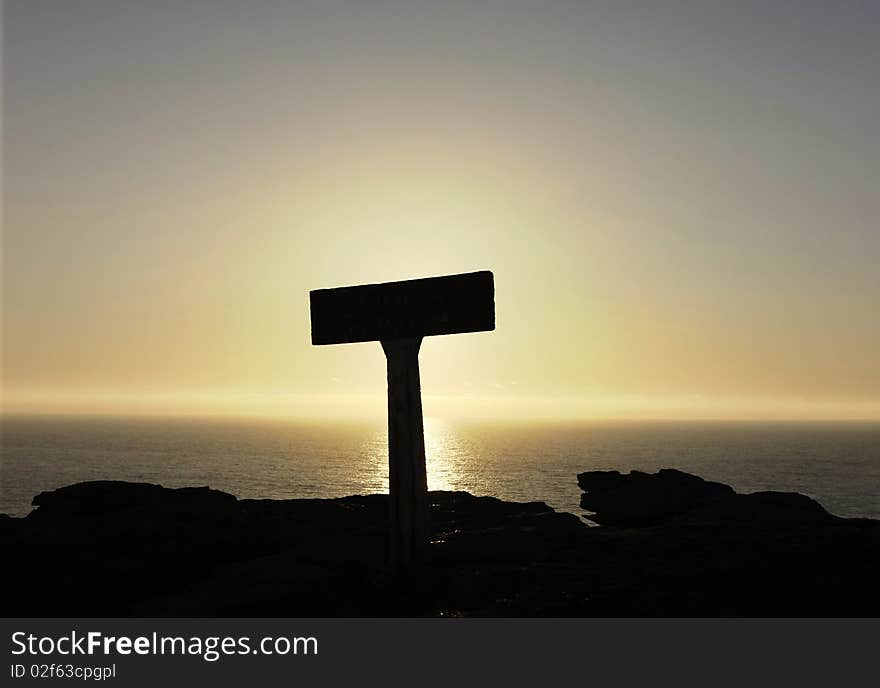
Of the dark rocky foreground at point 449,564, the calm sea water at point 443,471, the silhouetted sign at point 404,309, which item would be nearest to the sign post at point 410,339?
the silhouetted sign at point 404,309

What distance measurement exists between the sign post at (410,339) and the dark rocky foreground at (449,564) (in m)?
0.75

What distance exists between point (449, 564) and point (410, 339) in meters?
3.71

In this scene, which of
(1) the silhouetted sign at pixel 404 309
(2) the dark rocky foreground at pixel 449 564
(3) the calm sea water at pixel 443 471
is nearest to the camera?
(2) the dark rocky foreground at pixel 449 564

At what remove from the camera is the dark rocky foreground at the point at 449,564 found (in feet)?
31.6

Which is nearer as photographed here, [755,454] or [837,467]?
[837,467]

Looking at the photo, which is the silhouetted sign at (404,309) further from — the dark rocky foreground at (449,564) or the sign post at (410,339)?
the dark rocky foreground at (449,564)

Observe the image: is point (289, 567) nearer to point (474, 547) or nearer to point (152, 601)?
point (152, 601)

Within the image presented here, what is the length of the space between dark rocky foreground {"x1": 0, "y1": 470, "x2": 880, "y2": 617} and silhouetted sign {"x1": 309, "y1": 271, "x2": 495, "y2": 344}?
12.4ft

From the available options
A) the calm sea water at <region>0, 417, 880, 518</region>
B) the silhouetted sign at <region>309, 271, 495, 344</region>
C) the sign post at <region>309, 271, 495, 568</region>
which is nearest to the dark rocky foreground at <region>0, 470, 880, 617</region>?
the sign post at <region>309, 271, 495, 568</region>

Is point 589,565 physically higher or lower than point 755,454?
higher

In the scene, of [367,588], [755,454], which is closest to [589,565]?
[367,588]

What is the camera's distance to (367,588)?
11.3 meters
